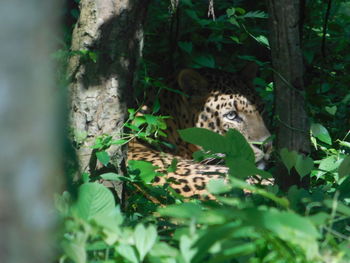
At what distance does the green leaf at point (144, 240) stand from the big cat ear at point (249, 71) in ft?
14.0

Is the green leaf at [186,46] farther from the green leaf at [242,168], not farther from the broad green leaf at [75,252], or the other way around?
the broad green leaf at [75,252]

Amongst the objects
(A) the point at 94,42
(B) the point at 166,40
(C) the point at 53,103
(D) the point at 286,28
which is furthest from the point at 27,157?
(B) the point at 166,40

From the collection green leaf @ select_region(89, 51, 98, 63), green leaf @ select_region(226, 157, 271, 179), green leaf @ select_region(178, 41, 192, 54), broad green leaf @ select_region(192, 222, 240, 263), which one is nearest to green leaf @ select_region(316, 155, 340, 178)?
green leaf @ select_region(226, 157, 271, 179)

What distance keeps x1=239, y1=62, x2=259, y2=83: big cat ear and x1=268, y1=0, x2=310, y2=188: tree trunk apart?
2.67 meters

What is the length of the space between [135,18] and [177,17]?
6.13 ft

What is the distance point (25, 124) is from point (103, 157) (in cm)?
271

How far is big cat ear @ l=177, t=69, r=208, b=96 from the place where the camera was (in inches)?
241

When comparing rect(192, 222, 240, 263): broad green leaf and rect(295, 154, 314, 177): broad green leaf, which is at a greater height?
rect(192, 222, 240, 263): broad green leaf

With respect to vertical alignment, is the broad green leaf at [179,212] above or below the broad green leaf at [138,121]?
Result: above

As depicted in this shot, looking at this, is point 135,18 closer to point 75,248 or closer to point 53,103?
point 75,248

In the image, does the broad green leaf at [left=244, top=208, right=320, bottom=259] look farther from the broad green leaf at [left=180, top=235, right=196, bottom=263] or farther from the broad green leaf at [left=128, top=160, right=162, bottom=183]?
the broad green leaf at [left=128, top=160, right=162, bottom=183]

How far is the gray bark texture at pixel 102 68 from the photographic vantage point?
4.23 metres

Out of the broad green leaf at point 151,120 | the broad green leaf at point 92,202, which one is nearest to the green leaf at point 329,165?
the broad green leaf at point 151,120

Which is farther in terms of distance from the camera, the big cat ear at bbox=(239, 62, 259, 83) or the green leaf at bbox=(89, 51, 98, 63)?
the big cat ear at bbox=(239, 62, 259, 83)
